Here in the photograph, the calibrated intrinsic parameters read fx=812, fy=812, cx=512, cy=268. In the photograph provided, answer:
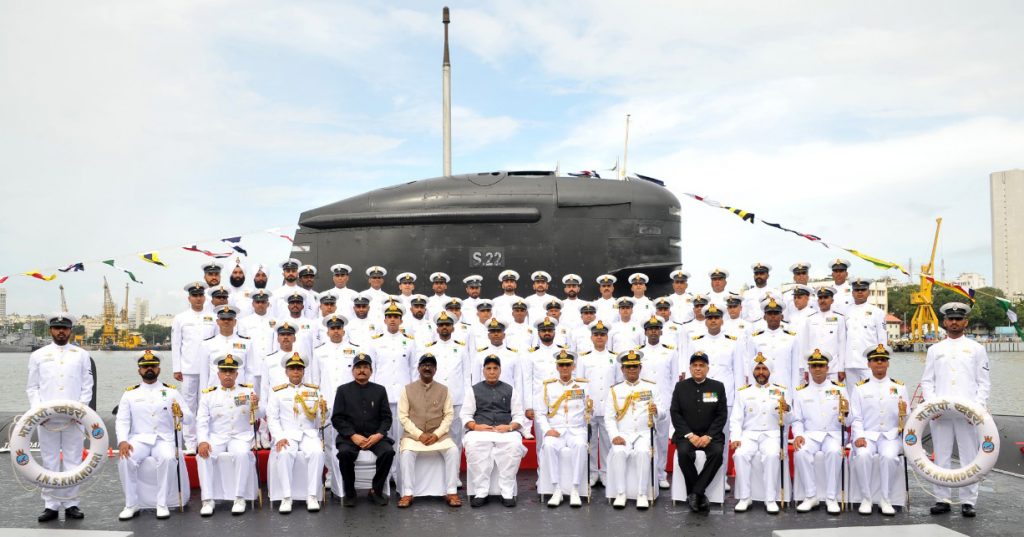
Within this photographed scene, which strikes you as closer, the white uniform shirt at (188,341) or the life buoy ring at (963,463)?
the life buoy ring at (963,463)

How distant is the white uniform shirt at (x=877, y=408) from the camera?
749cm

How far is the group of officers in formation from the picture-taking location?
7.47 meters

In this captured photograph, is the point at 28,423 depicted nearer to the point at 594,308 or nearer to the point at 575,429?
the point at 575,429

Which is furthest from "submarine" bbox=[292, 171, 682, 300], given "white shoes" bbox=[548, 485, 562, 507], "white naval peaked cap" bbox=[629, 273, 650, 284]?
"white shoes" bbox=[548, 485, 562, 507]

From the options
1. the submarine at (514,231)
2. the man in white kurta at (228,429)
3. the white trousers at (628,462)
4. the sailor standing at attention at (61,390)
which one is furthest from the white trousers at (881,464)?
the sailor standing at attention at (61,390)

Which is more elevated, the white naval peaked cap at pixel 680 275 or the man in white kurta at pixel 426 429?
the white naval peaked cap at pixel 680 275

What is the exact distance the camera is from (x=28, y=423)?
725cm

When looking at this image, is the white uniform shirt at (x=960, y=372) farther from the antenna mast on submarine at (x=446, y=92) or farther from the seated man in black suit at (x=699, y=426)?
the antenna mast on submarine at (x=446, y=92)

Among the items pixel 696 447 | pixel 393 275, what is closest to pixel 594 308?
pixel 696 447

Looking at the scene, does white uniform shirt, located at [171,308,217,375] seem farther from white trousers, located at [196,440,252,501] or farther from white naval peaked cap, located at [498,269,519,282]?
white naval peaked cap, located at [498,269,519,282]

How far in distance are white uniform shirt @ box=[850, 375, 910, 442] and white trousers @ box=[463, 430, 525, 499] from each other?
A: 3173mm

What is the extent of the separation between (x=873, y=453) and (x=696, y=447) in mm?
1606

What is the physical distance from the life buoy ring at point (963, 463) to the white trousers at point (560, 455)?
2.92 meters

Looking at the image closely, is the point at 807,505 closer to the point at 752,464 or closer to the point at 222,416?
the point at 752,464
